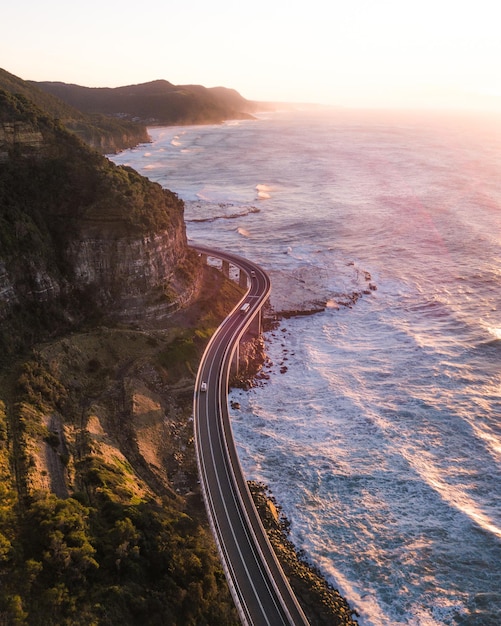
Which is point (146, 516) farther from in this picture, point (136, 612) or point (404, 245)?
point (404, 245)

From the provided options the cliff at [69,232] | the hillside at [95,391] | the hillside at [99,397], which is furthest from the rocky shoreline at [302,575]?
the cliff at [69,232]

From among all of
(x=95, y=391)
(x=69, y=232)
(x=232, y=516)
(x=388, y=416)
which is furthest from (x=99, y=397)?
(x=388, y=416)

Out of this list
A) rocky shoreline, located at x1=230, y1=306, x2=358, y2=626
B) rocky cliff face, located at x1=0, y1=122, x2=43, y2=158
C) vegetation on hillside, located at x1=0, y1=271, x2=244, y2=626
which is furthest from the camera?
rocky cliff face, located at x1=0, y1=122, x2=43, y2=158

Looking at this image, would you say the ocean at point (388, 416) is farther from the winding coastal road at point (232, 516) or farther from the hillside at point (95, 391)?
the hillside at point (95, 391)

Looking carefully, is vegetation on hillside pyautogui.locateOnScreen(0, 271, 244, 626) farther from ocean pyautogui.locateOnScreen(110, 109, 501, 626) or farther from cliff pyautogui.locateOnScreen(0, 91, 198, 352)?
ocean pyautogui.locateOnScreen(110, 109, 501, 626)

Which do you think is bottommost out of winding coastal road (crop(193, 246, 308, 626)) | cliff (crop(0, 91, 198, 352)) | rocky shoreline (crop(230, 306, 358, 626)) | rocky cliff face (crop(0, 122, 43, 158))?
rocky shoreline (crop(230, 306, 358, 626))

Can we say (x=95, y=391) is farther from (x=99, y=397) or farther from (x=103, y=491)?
(x=103, y=491)

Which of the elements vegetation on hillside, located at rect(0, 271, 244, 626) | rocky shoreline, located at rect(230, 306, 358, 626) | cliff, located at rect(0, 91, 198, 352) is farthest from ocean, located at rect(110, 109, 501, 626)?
cliff, located at rect(0, 91, 198, 352)
